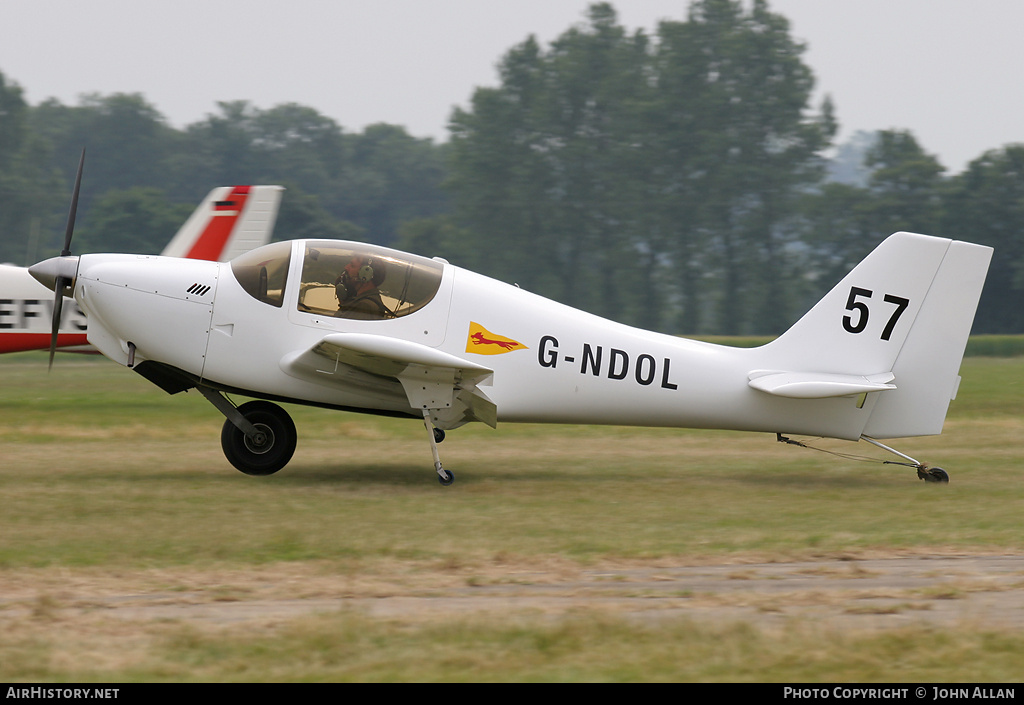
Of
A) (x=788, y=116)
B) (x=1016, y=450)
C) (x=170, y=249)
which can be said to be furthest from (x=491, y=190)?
(x=1016, y=450)

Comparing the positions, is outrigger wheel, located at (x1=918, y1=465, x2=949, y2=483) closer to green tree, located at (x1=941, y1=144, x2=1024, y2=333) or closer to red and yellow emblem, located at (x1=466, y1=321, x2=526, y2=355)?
red and yellow emblem, located at (x1=466, y1=321, x2=526, y2=355)

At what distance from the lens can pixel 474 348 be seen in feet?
36.5

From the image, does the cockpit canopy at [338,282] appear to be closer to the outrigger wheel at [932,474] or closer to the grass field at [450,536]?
the grass field at [450,536]

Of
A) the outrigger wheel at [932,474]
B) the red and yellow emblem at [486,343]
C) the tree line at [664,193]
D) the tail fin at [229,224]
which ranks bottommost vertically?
the outrigger wheel at [932,474]

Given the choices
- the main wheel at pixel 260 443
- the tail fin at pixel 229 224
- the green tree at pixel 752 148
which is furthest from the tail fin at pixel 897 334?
the green tree at pixel 752 148

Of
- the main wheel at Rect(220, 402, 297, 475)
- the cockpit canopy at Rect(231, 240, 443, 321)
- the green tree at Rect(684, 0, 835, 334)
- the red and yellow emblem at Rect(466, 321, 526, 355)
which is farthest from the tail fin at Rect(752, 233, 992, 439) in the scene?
the green tree at Rect(684, 0, 835, 334)

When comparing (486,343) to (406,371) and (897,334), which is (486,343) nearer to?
(406,371)

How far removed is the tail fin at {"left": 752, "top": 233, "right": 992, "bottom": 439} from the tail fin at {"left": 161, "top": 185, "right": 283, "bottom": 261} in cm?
1060

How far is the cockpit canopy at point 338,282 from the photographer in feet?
35.8

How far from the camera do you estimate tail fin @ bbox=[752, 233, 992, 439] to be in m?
11.5

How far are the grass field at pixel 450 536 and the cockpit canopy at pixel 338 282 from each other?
185 centimetres

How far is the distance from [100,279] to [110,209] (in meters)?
66.1

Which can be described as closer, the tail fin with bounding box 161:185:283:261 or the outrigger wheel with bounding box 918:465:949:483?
the outrigger wheel with bounding box 918:465:949:483
